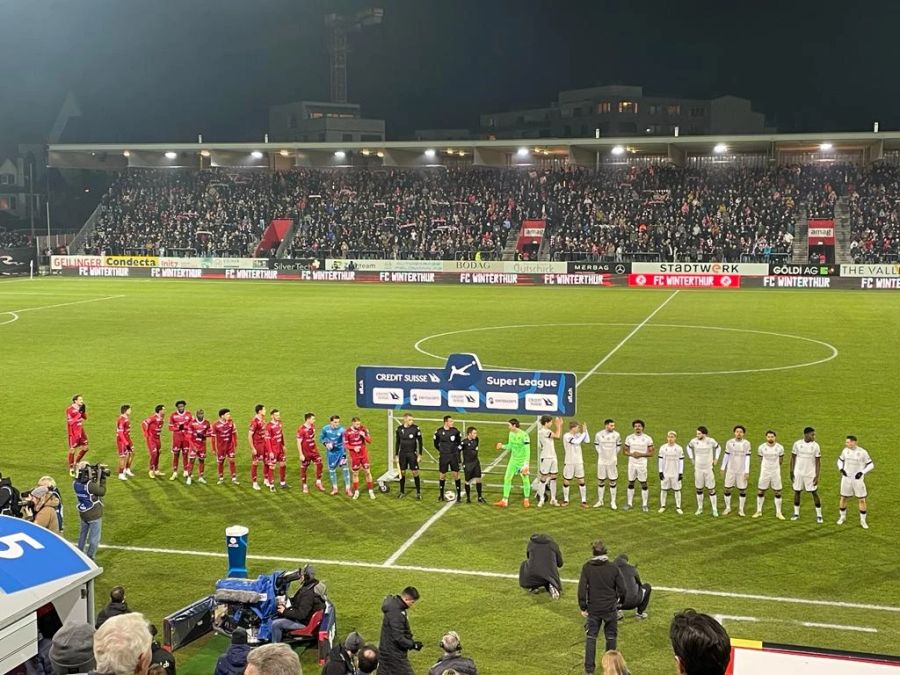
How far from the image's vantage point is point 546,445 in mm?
16375

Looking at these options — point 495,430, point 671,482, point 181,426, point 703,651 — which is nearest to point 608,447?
point 671,482

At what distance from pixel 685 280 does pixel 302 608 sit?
47.7 metres

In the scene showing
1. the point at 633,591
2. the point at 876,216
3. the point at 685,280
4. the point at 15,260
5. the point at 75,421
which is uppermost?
the point at 876,216

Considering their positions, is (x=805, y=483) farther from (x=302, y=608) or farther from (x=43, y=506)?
(x=43, y=506)

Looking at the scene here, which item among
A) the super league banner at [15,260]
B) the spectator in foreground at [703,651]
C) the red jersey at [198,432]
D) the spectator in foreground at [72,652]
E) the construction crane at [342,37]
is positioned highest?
the construction crane at [342,37]

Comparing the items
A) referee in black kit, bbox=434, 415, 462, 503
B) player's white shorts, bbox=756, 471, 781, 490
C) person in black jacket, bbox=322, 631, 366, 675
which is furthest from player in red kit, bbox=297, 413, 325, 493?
person in black jacket, bbox=322, 631, 366, 675

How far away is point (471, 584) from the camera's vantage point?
1271 cm

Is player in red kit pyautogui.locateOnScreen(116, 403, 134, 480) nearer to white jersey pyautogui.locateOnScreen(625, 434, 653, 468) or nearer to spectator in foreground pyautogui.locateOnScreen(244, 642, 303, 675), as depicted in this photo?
white jersey pyautogui.locateOnScreen(625, 434, 653, 468)

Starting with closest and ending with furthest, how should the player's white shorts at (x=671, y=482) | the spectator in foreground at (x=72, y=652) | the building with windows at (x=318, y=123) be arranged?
the spectator in foreground at (x=72, y=652), the player's white shorts at (x=671, y=482), the building with windows at (x=318, y=123)

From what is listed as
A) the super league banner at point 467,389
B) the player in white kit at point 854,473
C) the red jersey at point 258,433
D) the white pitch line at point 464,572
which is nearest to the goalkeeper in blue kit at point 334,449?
the super league banner at point 467,389

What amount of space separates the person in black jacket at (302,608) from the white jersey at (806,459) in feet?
→ 27.1

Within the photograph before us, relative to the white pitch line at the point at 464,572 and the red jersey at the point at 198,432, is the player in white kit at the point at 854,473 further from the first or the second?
the red jersey at the point at 198,432

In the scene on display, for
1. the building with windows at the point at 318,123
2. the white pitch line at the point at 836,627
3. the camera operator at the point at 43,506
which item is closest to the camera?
the white pitch line at the point at 836,627

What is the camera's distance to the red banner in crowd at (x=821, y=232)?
5812 cm
